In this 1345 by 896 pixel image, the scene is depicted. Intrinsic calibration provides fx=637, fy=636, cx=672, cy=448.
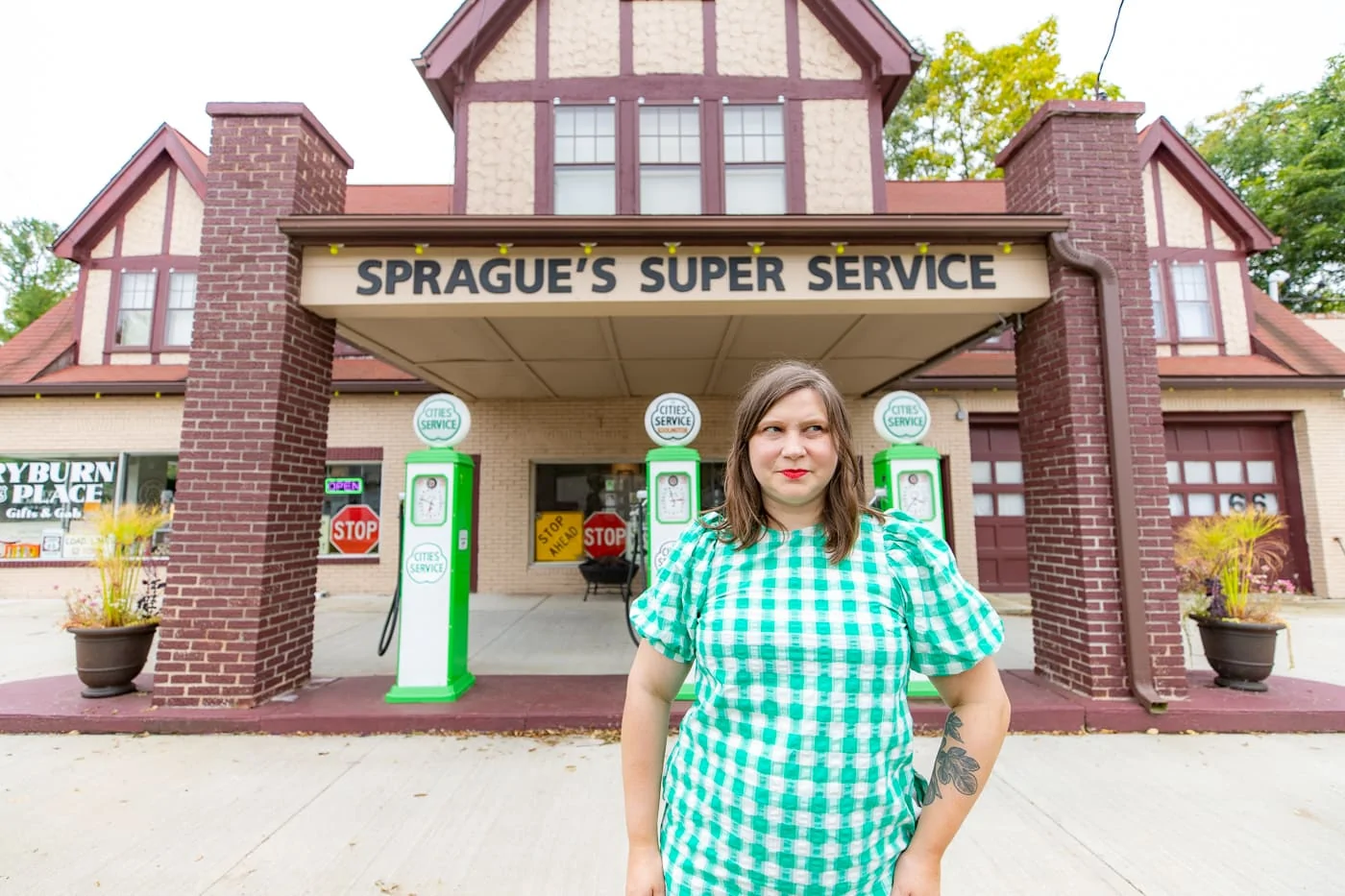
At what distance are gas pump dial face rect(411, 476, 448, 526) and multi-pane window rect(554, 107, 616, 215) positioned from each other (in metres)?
4.43

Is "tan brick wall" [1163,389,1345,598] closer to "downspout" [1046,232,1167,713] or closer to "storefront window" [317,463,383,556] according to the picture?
"downspout" [1046,232,1167,713]

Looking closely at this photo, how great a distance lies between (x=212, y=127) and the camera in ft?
17.2

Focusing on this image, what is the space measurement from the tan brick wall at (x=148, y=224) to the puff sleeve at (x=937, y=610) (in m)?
13.7

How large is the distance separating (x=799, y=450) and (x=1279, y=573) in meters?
13.3

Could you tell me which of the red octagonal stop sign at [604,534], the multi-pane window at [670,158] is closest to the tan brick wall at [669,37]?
the multi-pane window at [670,158]

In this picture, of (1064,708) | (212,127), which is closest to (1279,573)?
(1064,708)

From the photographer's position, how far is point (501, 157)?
814 cm

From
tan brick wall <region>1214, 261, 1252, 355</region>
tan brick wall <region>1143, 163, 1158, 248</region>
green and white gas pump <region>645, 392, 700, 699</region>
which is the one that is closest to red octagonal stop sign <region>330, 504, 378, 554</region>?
green and white gas pump <region>645, 392, 700, 699</region>

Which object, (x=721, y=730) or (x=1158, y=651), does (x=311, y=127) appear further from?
(x=1158, y=651)

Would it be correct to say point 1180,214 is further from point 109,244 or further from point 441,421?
point 109,244

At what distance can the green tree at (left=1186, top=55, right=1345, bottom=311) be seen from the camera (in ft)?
53.6

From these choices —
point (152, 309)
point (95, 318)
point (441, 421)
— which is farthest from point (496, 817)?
point (95, 318)

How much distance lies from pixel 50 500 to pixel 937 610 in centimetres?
1419

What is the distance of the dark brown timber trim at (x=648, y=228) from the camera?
16.6 feet
